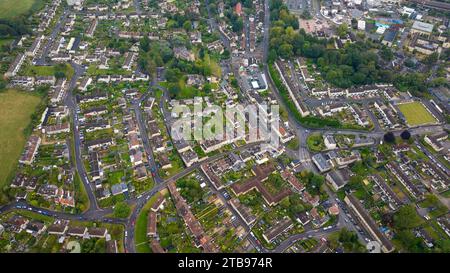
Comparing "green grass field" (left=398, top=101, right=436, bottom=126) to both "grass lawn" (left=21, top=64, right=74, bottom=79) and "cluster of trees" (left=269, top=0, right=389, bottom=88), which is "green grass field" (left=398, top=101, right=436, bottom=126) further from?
"grass lawn" (left=21, top=64, right=74, bottom=79)

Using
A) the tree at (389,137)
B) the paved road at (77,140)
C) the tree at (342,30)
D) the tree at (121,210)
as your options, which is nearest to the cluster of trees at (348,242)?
the tree at (389,137)

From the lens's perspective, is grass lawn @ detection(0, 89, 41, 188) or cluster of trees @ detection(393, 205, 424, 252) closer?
cluster of trees @ detection(393, 205, 424, 252)

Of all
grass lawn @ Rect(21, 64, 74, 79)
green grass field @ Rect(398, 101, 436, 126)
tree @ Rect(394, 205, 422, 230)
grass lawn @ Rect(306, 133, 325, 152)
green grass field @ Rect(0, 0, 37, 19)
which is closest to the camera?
tree @ Rect(394, 205, 422, 230)

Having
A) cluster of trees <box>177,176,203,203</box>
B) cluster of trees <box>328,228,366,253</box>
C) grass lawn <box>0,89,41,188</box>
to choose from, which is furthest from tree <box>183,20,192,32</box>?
cluster of trees <box>328,228,366,253</box>

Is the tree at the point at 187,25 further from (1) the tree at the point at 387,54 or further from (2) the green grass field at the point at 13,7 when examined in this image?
(1) the tree at the point at 387,54

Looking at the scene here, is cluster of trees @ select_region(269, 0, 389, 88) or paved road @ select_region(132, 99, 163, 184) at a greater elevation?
cluster of trees @ select_region(269, 0, 389, 88)

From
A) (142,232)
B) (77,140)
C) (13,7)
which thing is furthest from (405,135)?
(13,7)

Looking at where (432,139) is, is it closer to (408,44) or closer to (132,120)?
(408,44)
